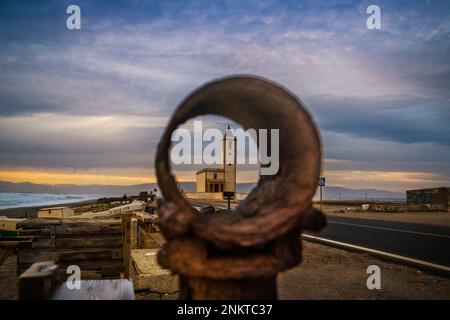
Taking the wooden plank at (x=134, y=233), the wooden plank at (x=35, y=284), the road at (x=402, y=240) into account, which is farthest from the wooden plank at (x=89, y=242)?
the road at (x=402, y=240)

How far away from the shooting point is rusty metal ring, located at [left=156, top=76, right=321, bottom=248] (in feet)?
5.94

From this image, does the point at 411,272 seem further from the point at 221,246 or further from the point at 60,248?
the point at 60,248

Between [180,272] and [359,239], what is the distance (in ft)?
36.1

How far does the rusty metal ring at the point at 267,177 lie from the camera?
181 centimetres

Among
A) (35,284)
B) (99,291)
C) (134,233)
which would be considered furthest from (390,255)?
(35,284)

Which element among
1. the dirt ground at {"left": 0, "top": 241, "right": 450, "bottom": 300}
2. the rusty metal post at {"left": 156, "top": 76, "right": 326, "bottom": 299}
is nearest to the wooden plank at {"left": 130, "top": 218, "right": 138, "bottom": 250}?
the dirt ground at {"left": 0, "top": 241, "right": 450, "bottom": 300}

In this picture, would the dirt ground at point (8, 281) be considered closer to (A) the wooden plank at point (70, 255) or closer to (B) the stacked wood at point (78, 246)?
(A) the wooden plank at point (70, 255)

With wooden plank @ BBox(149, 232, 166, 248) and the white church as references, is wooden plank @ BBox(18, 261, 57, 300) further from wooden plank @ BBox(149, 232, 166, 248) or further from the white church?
the white church

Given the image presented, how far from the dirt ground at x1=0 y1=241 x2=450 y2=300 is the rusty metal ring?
3.85 meters

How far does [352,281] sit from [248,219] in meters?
5.26

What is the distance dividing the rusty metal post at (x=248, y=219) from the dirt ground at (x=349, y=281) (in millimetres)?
3802
